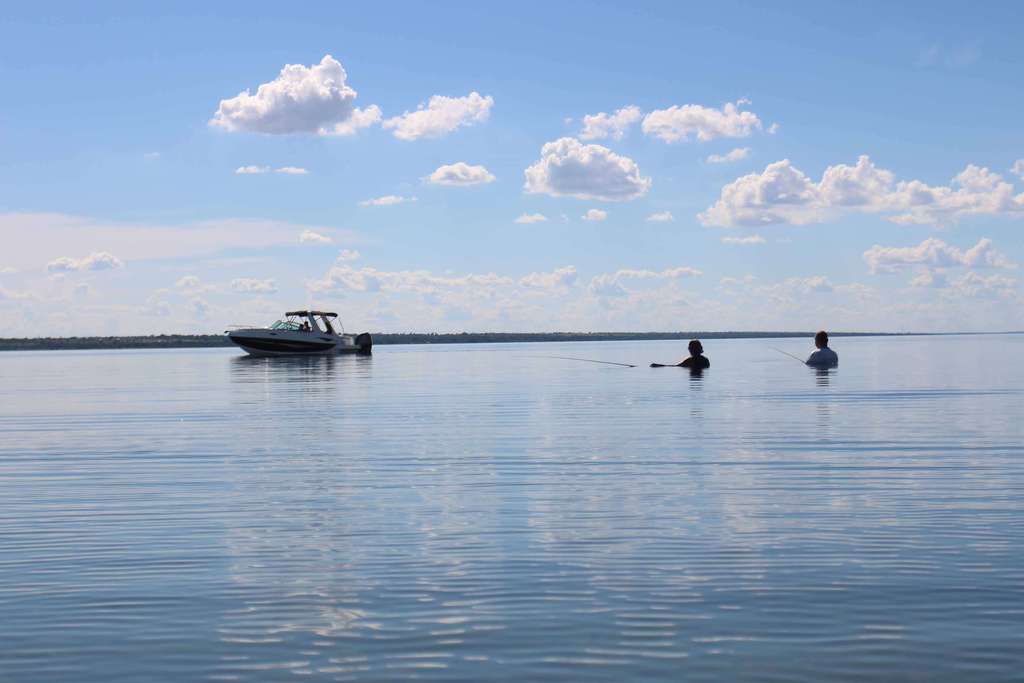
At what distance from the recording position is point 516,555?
40.4ft

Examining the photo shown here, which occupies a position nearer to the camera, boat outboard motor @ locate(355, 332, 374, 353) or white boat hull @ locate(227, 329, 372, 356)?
white boat hull @ locate(227, 329, 372, 356)

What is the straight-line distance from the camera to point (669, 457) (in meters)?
22.2

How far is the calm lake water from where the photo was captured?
8.49 metres

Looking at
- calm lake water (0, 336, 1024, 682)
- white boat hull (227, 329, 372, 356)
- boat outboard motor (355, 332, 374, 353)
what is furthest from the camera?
boat outboard motor (355, 332, 374, 353)

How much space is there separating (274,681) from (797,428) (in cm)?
2277

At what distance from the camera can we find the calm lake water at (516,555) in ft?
27.9

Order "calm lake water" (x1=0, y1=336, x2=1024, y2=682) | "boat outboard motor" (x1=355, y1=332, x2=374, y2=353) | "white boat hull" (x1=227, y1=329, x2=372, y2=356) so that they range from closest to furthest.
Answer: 1. "calm lake water" (x1=0, y1=336, x2=1024, y2=682)
2. "white boat hull" (x1=227, y1=329, x2=372, y2=356)
3. "boat outboard motor" (x1=355, y1=332, x2=374, y2=353)

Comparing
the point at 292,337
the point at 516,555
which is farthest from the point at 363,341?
the point at 516,555

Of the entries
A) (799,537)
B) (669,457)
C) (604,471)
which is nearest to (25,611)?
(799,537)

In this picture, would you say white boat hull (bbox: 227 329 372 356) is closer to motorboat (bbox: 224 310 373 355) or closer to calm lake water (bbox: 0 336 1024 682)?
motorboat (bbox: 224 310 373 355)

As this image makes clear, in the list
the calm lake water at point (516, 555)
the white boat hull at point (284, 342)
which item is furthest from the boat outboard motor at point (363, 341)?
the calm lake water at point (516, 555)

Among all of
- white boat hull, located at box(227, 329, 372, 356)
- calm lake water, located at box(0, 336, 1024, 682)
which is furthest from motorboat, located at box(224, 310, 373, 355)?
calm lake water, located at box(0, 336, 1024, 682)

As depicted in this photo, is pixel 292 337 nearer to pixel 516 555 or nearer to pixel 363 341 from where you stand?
pixel 363 341

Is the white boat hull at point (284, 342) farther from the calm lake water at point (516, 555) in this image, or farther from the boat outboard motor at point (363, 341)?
the calm lake water at point (516, 555)
